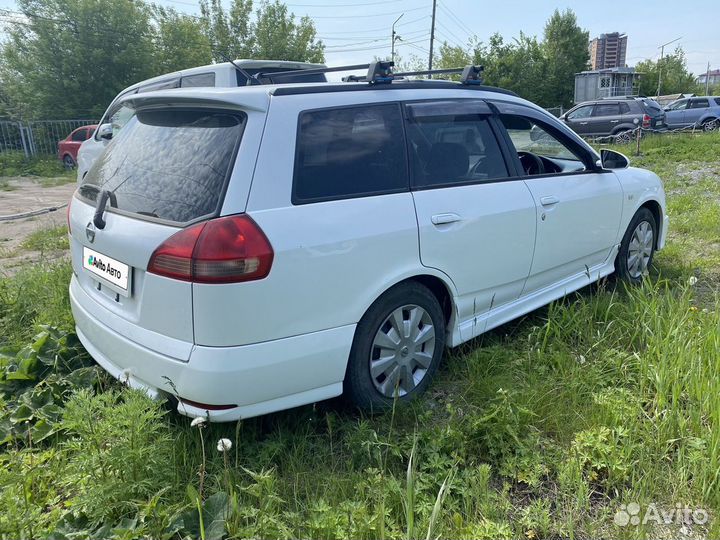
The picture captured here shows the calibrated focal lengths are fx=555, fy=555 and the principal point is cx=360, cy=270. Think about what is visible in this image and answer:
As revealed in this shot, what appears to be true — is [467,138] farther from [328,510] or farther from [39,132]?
[39,132]

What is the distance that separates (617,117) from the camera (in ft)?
65.5

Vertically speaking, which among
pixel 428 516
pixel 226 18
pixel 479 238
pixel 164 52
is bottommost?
pixel 428 516

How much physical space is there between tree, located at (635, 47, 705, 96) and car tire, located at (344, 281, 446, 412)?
7216 cm

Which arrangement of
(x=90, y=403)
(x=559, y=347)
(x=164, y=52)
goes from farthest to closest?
1. (x=164, y=52)
2. (x=559, y=347)
3. (x=90, y=403)

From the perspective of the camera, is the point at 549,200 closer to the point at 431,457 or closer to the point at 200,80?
the point at 431,457

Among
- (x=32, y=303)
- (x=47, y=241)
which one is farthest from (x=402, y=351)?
(x=47, y=241)

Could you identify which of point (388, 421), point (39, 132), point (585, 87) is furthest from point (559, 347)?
point (585, 87)

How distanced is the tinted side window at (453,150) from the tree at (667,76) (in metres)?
71.2

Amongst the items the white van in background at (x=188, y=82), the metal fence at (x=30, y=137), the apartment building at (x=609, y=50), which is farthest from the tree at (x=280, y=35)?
the apartment building at (x=609, y=50)

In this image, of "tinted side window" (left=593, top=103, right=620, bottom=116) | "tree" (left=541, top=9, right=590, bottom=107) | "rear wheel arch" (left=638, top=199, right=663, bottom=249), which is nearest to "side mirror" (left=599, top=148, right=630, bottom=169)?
"rear wheel arch" (left=638, top=199, right=663, bottom=249)

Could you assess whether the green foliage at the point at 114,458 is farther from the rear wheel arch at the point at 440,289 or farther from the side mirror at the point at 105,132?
the side mirror at the point at 105,132

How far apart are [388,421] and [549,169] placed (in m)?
2.79

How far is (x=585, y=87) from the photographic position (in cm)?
4506

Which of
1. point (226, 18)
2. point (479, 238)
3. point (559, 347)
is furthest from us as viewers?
point (226, 18)
